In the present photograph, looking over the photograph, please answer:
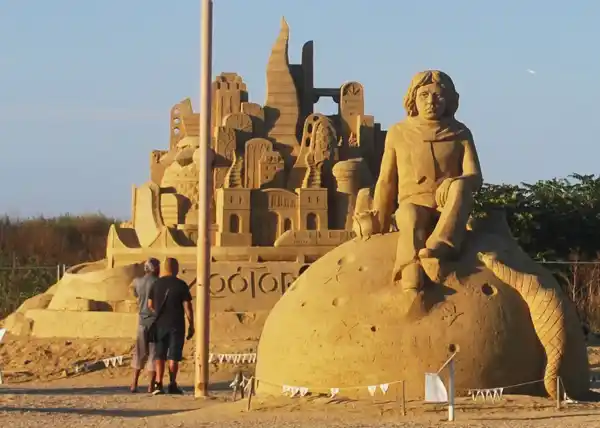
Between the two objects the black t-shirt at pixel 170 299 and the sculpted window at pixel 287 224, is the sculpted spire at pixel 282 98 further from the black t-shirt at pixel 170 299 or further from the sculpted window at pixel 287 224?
the black t-shirt at pixel 170 299

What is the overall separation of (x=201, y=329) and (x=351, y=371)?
2161mm

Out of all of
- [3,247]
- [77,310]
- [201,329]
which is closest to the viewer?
[201,329]

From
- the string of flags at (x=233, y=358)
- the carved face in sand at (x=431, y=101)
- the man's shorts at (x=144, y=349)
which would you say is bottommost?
the string of flags at (x=233, y=358)

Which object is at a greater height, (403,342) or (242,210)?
(242,210)

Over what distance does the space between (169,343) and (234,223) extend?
1083cm

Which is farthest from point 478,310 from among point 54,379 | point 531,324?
point 54,379

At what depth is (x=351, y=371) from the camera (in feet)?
28.9

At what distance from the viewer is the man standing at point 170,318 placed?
36.5 feet

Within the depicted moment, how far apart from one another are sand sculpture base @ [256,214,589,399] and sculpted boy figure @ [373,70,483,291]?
0.26 m

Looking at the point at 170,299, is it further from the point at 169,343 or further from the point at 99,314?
the point at 99,314

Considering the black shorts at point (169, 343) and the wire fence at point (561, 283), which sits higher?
the wire fence at point (561, 283)

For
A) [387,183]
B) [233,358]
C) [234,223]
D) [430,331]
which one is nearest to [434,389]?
[430,331]

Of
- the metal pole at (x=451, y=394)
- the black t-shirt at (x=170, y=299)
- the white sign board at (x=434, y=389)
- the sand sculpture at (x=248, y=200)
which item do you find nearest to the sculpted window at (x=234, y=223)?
the sand sculpture at (x=248, y=200)

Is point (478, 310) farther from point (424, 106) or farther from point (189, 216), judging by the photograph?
point (189, 216)
